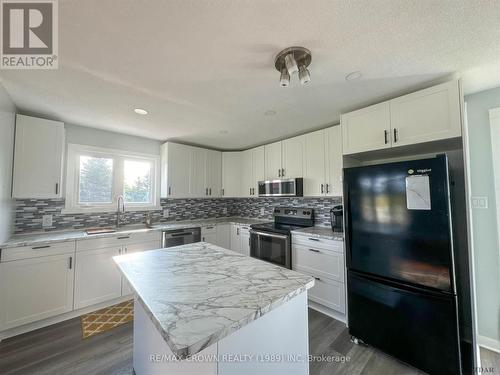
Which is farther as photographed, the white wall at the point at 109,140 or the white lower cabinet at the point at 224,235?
the white lower cabinet at the point at 224,235

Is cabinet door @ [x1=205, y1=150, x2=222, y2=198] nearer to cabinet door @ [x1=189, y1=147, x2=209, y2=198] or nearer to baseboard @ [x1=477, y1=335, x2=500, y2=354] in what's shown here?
cabinet door @ [x1=189, y1=147, x2=209, y2=198]

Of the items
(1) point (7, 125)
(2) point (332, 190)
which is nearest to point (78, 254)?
(1) point (7, 125)

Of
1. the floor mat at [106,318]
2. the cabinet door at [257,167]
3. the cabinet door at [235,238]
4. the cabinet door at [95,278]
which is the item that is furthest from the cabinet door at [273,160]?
the floor mat at [106,318]

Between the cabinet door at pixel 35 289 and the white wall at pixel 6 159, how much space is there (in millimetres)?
363

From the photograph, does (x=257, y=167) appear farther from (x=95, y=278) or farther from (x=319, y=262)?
(x=95, y=278)

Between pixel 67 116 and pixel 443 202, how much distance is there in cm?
401

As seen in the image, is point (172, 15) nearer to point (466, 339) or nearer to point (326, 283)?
point (326, 283)

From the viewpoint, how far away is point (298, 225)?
10.9 feet

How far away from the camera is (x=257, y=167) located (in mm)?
3832

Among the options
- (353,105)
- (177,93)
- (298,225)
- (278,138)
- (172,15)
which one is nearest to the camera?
(172,15)

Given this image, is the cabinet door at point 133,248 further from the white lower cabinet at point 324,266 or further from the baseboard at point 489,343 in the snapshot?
the baseboard at point 489,343

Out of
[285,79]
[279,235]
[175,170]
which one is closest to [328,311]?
[279,235]

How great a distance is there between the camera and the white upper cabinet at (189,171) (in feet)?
11.6

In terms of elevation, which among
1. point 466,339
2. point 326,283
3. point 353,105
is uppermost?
point 353,105
